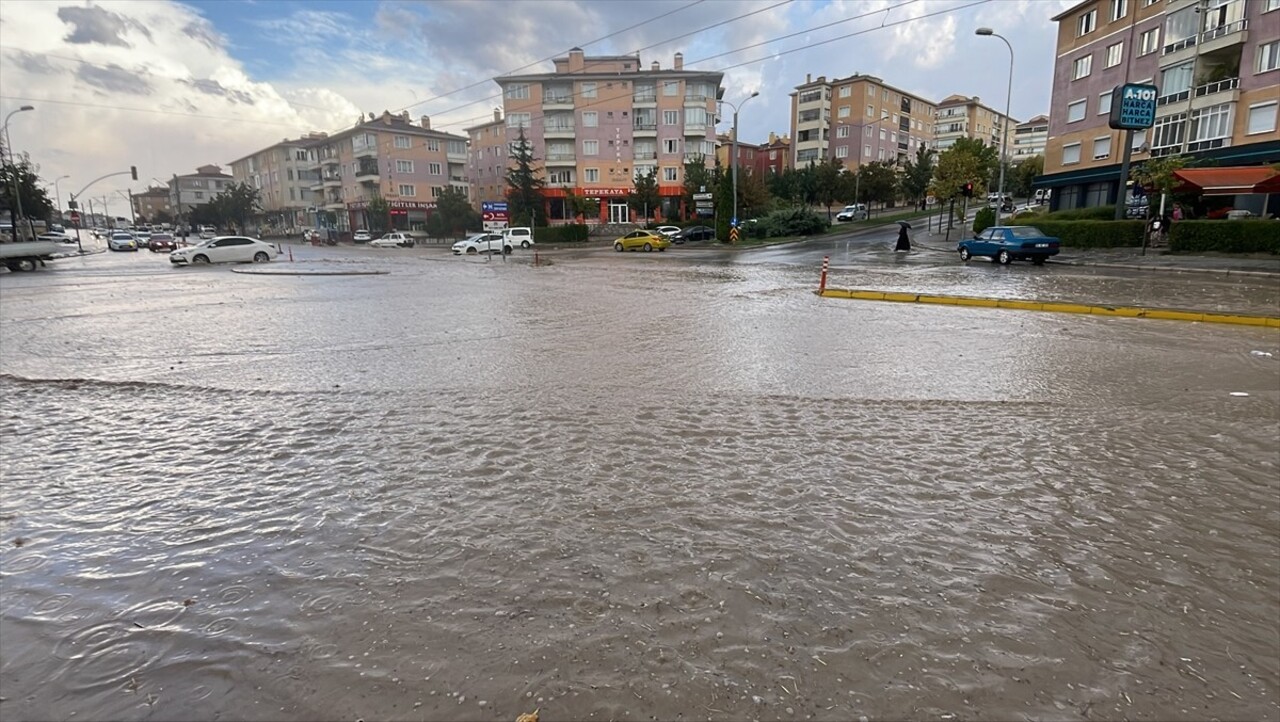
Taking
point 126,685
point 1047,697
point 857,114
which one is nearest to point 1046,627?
point 1047,697

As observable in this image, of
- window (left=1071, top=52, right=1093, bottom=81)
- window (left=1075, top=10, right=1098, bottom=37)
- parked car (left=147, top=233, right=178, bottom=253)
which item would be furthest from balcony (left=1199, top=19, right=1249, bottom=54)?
parked car (left=147, top=233, right=178, bottom=253)

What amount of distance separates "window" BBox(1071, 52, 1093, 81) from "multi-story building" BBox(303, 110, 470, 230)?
60985mm

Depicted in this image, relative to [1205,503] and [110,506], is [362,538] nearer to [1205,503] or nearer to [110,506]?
[110,506]

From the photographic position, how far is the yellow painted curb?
39.5ft

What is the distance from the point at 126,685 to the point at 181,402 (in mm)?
5173

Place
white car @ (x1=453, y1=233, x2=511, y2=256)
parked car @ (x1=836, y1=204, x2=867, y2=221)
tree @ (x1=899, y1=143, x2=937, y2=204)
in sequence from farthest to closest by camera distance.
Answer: parked car @ (x1=836, y1=204, x2=867, y2=221) → tree @ (x1=899, y1=143, x2=937, y2=204) → white car @ (x1=453, y1=233, x2=511, y2=256)

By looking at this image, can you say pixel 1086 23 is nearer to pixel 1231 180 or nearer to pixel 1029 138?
pixel 1231 180

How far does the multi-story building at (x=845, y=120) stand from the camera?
86.9 m

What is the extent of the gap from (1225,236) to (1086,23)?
26669 mm

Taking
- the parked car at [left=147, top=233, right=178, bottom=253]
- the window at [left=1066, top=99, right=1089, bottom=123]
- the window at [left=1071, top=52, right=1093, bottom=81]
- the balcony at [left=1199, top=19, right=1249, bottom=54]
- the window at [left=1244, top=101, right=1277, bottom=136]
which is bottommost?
the parked car at [left=147, top=233, right=178, bottom=253]

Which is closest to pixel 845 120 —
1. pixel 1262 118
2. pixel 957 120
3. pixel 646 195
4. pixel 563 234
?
pixel 957 120

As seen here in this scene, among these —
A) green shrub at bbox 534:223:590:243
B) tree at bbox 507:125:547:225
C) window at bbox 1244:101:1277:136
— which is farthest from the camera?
tree at bbox 507:125:547:225

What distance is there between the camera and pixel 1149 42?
131 ft

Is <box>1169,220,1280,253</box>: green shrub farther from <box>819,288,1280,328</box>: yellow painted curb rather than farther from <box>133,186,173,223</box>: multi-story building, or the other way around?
<box>133,186,173,223</box>: multi-story building
